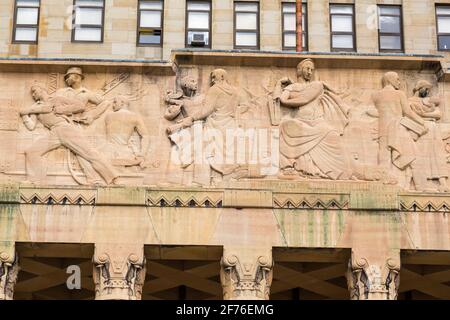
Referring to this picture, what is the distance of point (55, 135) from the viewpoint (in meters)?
37.5

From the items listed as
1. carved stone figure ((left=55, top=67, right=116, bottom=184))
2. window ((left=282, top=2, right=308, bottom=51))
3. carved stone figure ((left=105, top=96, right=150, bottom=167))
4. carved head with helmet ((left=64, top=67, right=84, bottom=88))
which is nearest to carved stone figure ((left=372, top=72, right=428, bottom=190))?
window ((left=282, top=2, right=308, bottom=51))

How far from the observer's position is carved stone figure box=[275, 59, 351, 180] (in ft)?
123

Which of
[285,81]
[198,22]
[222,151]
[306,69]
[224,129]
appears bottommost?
[222,151]

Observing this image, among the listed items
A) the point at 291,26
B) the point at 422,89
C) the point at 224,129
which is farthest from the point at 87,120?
the point at 422,89

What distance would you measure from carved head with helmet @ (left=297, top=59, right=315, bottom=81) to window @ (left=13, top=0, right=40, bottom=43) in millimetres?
8757

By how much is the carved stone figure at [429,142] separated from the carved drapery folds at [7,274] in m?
12.1

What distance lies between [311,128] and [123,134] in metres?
5.59

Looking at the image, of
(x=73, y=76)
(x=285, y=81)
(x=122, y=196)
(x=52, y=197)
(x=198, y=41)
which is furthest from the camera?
(x=198, y=41)

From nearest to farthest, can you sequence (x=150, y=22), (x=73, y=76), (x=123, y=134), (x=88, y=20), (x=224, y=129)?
(x=123, y=134) < (x=224, y=129) < (x=73, y=76) < (x=88, y=20) < (x=150, y=22)

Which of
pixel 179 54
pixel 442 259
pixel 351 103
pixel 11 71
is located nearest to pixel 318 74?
pixel 351 103

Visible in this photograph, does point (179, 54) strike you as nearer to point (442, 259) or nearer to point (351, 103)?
point (351, 103)

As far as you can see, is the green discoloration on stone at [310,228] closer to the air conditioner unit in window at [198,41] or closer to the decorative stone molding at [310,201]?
the decorative stone molding at [310,201]

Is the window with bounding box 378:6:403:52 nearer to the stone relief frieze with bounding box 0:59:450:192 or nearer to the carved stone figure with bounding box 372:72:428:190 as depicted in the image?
the stone relief frieze with bounding box 0:59:450:192

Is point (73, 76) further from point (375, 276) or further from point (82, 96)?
point (375, 276)
